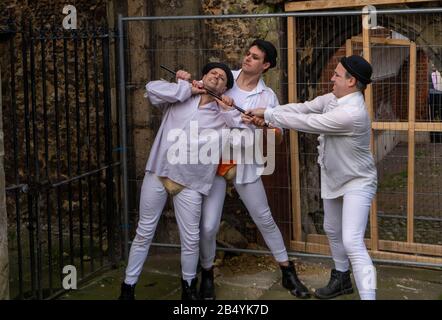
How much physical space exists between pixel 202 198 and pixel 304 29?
205 centimetres

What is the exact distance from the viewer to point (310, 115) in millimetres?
5055

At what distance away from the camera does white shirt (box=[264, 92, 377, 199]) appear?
4980 mm

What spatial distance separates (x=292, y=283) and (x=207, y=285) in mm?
669

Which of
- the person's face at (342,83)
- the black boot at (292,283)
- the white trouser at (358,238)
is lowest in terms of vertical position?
the black boot at (292,283)

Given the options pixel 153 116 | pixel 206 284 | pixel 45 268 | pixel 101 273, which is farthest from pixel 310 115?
pixel 45 268

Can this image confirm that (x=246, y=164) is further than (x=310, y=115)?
Yes

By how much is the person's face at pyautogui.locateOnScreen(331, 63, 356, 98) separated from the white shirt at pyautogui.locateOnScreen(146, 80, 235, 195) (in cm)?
84

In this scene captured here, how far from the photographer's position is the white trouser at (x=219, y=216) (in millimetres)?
5441

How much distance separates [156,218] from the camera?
5.44 meters

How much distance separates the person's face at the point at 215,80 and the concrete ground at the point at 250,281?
5.36 ft

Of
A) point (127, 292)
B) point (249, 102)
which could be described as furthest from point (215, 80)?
point (127, 292)

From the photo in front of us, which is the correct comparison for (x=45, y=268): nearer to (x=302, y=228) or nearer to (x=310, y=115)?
(x=302, y=228)

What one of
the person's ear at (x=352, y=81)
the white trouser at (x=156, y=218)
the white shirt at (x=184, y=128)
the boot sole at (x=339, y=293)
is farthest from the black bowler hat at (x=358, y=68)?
the boot sole at (x=339, y=293)

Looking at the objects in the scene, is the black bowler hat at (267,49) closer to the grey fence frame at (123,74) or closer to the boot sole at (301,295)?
the grey fence frame at (123,74)
